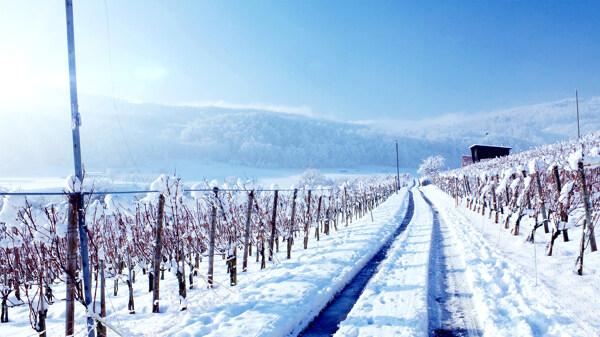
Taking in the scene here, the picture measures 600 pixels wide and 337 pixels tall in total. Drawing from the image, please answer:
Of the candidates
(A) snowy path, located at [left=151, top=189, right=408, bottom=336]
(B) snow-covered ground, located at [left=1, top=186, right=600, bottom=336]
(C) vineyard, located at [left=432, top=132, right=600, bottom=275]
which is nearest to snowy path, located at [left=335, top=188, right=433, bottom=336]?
(B) snow-covered ground, located at [left=1, top=186, right=600, bottom=336]

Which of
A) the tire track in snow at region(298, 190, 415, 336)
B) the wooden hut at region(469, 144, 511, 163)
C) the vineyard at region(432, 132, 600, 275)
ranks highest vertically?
the wooden hut at region(469, 144, 511, 163)

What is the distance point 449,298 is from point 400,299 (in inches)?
33.9

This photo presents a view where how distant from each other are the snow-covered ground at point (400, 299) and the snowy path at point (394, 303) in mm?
16

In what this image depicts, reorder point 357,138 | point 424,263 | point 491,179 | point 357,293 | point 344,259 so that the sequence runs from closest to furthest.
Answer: point 357,293 → point 424,263 → point 344,259 → point 491,179 → point 357,138

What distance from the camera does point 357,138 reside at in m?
169

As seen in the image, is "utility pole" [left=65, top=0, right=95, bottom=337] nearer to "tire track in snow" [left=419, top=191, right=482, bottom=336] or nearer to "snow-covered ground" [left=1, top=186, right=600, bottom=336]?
"snow-covered ground" [left=1, top=186, right=600, bottom=336]

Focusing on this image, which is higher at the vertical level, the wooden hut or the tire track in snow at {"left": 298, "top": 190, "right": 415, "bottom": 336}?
the wooden hut

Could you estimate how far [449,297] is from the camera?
5.03m

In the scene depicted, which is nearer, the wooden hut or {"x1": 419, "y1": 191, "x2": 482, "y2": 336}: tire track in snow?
{"x1": 419, "y1": 191, "x2": 482, "y2": 336}: tire track in snow

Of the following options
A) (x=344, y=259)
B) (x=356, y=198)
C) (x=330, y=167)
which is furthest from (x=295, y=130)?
(x=344, y=259)

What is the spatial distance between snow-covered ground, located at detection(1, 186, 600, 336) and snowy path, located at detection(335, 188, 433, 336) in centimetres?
2

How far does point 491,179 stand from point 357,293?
12.8 m

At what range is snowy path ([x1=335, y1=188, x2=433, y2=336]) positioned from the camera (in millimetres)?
3972

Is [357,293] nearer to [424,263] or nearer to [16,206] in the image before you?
[424,263]
